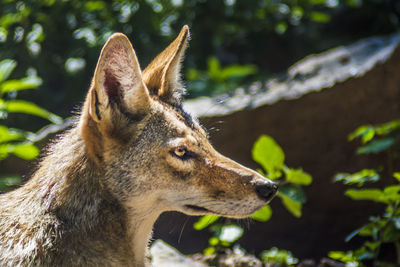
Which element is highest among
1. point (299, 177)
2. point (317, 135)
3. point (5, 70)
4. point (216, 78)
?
point (216, 78)

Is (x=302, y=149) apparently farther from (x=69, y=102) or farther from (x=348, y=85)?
Answer: (x=69, y=102)

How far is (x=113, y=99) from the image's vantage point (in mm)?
2898

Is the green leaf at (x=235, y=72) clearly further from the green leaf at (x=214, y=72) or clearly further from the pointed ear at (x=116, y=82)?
the pointed ear at (x=116, y=82)

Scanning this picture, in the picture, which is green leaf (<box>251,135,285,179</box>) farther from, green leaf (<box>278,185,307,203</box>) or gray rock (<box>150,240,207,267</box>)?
gray rock (<box>150,240,207,267</box>)

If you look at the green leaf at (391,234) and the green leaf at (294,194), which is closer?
the green leaf at (391,234)

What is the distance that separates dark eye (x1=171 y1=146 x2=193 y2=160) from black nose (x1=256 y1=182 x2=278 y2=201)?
1.44ft

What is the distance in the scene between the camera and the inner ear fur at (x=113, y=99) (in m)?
2.75

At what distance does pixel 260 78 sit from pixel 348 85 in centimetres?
179

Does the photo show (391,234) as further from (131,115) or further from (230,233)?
(131,115)

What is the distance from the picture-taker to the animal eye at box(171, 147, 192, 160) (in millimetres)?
2922

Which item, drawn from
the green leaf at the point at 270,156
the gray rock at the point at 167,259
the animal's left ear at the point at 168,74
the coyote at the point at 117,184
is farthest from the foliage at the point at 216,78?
the coyote at the point at 117,184

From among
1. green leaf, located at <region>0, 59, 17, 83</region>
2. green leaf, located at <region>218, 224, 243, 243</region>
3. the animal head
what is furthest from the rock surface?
the animal head

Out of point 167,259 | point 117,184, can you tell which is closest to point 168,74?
point 117,184

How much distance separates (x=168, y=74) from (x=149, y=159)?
692mm
